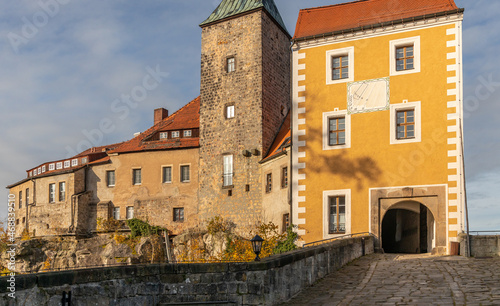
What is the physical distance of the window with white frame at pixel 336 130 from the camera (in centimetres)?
2230

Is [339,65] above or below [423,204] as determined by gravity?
above

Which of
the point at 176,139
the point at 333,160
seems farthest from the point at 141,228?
the point at 333,160

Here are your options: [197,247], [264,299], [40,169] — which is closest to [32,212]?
[40,169]

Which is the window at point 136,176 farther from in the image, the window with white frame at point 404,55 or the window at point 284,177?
the window with white frame at point 404,55

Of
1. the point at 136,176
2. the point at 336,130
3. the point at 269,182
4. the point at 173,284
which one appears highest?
the point at 336,130

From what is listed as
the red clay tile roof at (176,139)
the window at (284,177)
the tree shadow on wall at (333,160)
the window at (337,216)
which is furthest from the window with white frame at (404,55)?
the red clay tile roof at (176,139)

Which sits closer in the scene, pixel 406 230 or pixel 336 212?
pixel 336 212

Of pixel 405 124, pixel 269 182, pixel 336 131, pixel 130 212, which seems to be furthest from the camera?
pixel 130 212

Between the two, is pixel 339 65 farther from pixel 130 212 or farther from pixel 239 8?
pixel 130 212

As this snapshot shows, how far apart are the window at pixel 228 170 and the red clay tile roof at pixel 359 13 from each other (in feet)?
36.7

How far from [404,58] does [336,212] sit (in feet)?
21.9

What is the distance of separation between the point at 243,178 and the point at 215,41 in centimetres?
916

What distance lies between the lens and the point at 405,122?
2164 centimetres

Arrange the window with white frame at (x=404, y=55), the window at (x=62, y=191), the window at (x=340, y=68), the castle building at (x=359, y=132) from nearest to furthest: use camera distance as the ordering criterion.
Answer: the castle building at (x=359, y=132) < the window with white frame at (x=404, y=55) < the window at (x=340, y=68) < the window at (x=62, y=191)
